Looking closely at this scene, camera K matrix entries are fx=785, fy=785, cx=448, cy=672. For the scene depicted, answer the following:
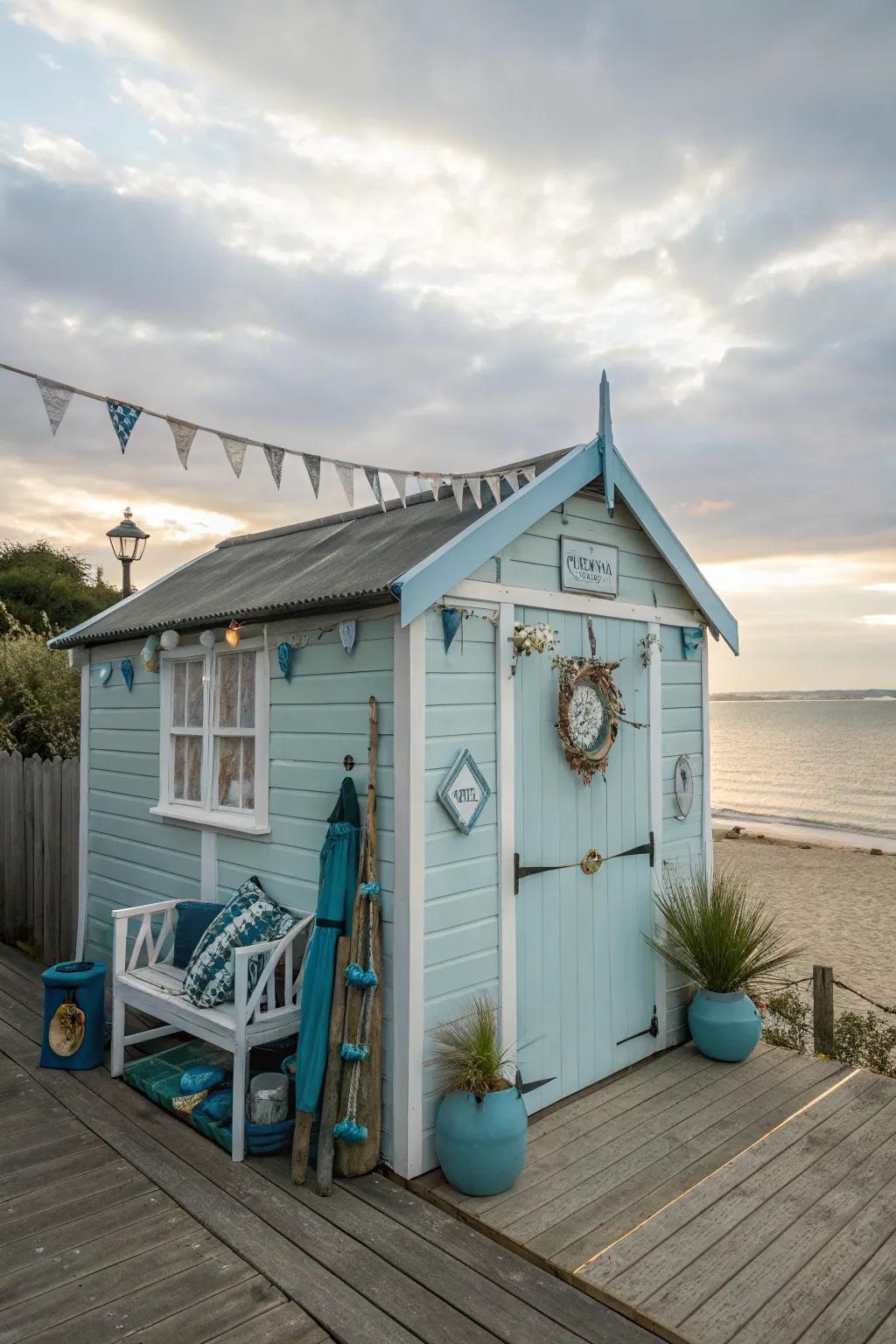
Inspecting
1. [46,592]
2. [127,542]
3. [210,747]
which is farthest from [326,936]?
[46,592]

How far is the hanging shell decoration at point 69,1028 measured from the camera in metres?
4.54

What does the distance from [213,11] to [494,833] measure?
14.8 feet

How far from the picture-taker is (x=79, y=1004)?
4547mm

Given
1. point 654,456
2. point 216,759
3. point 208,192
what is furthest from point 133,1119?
point 654,456

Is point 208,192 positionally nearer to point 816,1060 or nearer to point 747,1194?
point 747,1194

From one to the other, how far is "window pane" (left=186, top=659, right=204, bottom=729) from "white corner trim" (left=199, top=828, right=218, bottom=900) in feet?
2.27

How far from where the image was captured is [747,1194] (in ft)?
11.2

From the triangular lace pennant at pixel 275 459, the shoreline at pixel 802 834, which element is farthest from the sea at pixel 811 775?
the triangular lace pennant at pixel 275 459

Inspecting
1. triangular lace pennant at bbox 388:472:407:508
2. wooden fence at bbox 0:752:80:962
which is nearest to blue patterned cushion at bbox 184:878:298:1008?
triangular lace pennant at bbox 388:472:407:508

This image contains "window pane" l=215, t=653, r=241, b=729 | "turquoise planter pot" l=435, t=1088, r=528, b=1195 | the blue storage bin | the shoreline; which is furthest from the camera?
the shoreline

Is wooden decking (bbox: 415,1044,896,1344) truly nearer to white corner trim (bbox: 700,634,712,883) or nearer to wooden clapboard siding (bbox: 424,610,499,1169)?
wooden clapboard siding (bbox: 424,610,499,1169)

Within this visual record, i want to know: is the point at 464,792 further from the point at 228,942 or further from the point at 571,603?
the point at 228,942

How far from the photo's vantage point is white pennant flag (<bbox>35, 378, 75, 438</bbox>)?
10.4ft

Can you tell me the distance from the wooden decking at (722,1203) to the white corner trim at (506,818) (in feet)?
2.26
